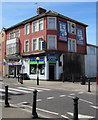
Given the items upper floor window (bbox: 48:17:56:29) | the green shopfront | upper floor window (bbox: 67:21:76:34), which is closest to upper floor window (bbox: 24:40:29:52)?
the green shopfront

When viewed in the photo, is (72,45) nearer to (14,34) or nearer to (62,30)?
(62,30)

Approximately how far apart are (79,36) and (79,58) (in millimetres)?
3938

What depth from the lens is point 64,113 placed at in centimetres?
607

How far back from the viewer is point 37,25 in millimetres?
24766

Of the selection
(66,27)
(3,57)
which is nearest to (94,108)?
(66,27)

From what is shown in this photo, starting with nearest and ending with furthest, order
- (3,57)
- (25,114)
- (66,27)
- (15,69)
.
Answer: (25,114) < (66,27) < (15,69) < (3,57)

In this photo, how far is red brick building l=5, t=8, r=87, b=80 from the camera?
75.6ft

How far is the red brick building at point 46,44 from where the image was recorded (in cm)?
2305

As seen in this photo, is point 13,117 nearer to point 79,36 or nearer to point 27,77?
point 27,77

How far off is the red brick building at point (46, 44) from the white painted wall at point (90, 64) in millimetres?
1577

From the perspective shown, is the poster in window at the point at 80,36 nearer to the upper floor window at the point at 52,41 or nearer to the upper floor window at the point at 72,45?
the upper floor window at the point at 72,45

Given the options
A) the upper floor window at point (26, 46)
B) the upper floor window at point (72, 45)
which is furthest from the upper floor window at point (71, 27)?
the upper floor window at point (26, 46)

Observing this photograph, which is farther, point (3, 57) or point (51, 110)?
point (3, 57)

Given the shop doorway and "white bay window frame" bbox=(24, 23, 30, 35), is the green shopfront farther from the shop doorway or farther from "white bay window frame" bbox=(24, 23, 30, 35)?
"white bay window frame" bbox=(24, 23, 30, 35)
